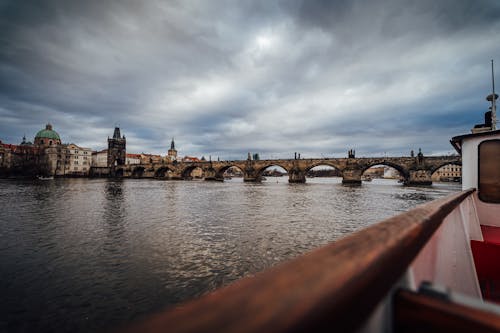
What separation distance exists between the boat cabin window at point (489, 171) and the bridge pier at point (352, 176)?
39.6 metres

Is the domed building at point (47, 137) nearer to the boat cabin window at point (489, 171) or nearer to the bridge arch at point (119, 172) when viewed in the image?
the bridge arch at point (119, 172)

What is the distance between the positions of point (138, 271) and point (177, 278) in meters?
0.86

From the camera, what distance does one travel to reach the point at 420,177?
3872cm

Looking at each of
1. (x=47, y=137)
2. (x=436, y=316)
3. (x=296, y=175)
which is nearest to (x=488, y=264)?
(x=436, y=316)

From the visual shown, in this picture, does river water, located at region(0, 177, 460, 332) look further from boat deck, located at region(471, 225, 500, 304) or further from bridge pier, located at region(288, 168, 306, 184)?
bridge pier, located at region(288, 168, 306, 184)

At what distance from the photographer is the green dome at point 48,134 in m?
86.1

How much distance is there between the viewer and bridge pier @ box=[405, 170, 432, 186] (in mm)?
38094

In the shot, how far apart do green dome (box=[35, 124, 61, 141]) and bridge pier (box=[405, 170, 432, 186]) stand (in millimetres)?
110701

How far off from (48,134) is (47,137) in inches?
56.2

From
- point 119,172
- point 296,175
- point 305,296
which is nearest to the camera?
point 305,296

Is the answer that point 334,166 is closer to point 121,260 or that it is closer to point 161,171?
point 121,260

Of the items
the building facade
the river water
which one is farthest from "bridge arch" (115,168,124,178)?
the building facade

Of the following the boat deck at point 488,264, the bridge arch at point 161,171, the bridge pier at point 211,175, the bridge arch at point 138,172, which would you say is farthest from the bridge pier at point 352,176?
the bridge arch at point 138,172

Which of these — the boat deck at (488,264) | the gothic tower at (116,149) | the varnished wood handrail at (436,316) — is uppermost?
the gothic tower at (116,149)
